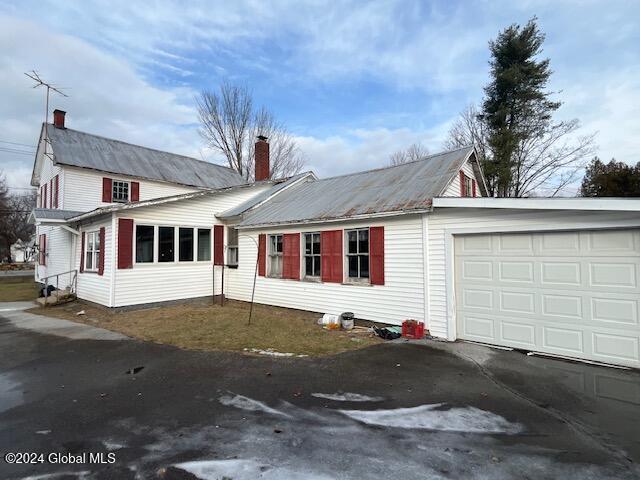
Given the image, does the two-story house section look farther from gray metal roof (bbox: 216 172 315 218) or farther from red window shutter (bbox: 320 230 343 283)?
red window shutter (bbox: 320 230 343 283)

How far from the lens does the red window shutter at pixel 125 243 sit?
35.9 ft

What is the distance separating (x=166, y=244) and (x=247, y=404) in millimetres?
8903

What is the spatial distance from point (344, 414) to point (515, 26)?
2692 cm

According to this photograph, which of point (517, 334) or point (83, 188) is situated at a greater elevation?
point (83, 188)

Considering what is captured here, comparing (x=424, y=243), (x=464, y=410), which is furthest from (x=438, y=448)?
(x=424, y=243)

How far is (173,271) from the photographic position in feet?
40.4

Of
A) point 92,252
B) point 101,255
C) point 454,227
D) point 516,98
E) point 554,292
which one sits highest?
point 516,98

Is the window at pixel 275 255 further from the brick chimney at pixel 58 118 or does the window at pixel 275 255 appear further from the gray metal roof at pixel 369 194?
the brick chimney at pixel 58 118

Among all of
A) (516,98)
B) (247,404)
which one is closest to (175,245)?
(247,404)

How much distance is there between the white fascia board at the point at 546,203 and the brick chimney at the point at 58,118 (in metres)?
20.7

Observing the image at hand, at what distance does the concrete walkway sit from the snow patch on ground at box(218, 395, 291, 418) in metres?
4.76

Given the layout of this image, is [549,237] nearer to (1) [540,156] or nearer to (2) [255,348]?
(2) [255,348]

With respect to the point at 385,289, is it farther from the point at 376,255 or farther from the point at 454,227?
the point at 454,227

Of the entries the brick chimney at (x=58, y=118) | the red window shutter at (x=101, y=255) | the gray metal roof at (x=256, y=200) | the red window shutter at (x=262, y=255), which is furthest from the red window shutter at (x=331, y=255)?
the brick chimney at (x=58, y=118)
